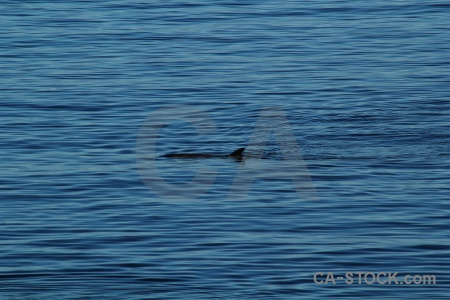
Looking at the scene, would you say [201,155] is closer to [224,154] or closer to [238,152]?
[224,154]

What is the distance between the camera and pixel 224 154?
51.8 feet

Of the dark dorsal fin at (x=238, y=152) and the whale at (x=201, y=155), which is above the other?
the dark dorsal fin at (x=238, y=152)

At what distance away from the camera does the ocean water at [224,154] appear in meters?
11.2

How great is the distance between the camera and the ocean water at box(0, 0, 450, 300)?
36.8 feet

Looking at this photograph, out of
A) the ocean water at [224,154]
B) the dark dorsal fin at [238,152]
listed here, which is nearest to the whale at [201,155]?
the dark dorsal fin at [238,152]

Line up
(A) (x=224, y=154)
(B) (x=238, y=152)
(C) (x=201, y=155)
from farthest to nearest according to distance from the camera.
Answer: (A) (x=224, y=154), (C) (x=201, y=155), (B) (x=238, y=152)

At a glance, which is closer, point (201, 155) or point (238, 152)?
point (238, 152)

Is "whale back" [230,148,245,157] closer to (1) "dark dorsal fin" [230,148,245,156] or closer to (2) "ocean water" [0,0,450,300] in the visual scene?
(1) "dark dorsal fin" [230,148,245,156]

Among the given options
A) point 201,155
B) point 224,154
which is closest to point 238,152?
point 224,154

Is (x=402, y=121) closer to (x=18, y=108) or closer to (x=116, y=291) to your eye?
(x=18, y=108)

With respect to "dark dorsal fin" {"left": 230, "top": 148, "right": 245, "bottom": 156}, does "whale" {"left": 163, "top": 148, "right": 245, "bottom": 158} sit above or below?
below

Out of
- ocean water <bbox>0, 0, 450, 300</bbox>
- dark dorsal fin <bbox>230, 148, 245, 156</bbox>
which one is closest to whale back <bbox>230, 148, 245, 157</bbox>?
dark dorsal fin <bbox>230, 148, 245, 156</bbox>

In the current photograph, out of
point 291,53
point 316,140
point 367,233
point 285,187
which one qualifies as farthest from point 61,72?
point 367,233

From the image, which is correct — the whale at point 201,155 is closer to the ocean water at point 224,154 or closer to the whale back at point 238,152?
the whale back at point 238,152
